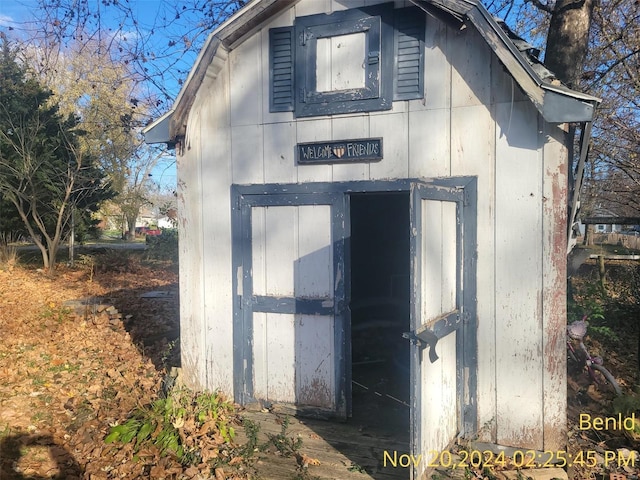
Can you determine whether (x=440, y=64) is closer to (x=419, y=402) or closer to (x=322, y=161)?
(x=322, y=161)

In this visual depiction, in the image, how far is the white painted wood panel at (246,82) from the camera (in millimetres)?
5117

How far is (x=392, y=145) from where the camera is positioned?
4645 millimetres

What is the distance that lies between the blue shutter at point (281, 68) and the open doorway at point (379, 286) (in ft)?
7.25

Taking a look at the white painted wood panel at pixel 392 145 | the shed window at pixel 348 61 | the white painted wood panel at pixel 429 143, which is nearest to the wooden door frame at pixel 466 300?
the white painted wood panel at pixel 429 143

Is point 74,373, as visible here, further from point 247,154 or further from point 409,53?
point 409,53

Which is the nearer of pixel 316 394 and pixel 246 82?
pixel 316 394

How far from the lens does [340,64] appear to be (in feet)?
15.5

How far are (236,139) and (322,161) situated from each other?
107 centimetres

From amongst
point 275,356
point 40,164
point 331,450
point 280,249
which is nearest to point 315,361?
point 275,356

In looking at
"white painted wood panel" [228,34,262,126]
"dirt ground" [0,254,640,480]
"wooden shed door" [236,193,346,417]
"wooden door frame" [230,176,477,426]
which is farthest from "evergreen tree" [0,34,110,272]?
"wooden shed door" [236,193,346,417]

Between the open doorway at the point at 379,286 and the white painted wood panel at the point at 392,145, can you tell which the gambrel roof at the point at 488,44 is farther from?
the open doorway at the point at 379,286

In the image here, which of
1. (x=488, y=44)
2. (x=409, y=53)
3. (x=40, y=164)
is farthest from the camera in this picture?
(x=40, y=164)

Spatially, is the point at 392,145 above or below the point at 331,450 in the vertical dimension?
above

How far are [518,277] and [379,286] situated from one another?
4.06 m
